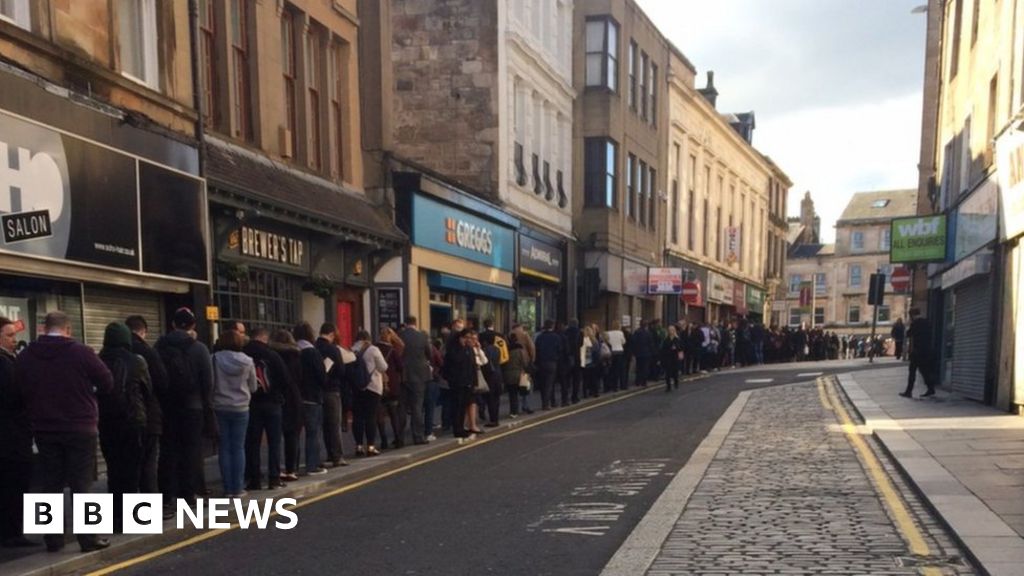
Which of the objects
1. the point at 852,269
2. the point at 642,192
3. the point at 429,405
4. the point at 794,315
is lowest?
the point at 794,315

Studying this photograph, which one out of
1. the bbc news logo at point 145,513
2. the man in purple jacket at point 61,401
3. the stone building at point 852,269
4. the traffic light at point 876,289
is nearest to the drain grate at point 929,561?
the bbc news logo at point 145,513

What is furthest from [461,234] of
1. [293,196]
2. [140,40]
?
[140,40]

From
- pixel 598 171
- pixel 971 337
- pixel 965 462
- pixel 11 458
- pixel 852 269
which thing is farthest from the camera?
pixel 852 269

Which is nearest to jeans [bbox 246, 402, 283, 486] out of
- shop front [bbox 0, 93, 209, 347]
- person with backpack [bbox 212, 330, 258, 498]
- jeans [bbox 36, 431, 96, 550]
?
person with backpack [bbox 212, 330, 258, 498]

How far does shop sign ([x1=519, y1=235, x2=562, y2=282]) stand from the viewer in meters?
26.2

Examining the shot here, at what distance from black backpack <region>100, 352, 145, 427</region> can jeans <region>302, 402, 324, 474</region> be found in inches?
105

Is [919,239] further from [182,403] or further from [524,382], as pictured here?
[182,403]

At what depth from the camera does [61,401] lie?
22.5ft

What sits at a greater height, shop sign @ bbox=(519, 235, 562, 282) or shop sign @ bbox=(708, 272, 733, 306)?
shop sign @ bbox=(519, 235, 562, 282)

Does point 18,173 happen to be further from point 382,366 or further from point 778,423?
point 778,423

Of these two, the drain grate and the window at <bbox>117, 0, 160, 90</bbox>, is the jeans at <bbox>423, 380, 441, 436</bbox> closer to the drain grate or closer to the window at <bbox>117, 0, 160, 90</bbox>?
the window at <bbox>117, 0, 160, 90</bbox>

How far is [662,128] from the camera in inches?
1473

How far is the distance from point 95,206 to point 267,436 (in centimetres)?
374

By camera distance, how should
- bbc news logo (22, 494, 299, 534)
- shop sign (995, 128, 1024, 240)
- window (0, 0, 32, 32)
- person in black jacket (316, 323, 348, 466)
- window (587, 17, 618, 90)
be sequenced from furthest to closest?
window (587, 17, 618, 90) → shop sign (995, 128, 1024, 240) → person in black jacket (316, 323, 348, 466) → window (0, 0, 32, 32) → bbc news logo (22, 494, 299, 534)
